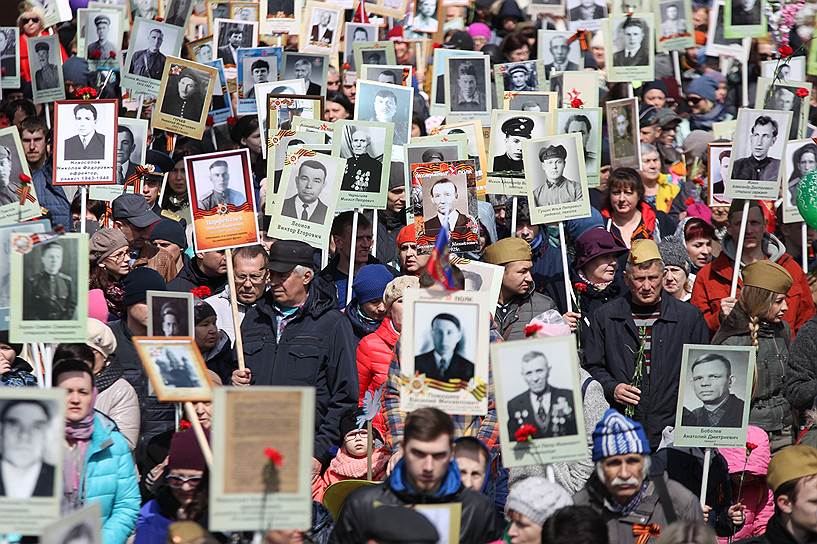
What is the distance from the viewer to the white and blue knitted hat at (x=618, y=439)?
6117 mm

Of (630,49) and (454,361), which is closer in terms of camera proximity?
(454,361)

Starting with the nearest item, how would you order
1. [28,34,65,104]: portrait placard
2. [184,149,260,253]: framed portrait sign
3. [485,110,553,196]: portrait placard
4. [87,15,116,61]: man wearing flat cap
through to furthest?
[184,149,260,253]: framed portrait sign, [485,110,553,196]: portrait placard, [28,34,65,104]: portrait placard, [87,15,116,61]: man wearing flat cap

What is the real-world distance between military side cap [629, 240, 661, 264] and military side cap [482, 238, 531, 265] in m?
0.66

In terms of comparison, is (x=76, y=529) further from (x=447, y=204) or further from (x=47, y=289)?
(x=447, y=204)

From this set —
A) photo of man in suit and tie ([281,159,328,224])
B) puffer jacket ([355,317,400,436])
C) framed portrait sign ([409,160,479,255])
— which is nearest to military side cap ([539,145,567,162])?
framed portrait sign ([409,160,479,255])

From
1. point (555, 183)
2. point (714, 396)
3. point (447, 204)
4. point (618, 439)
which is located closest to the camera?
point (618, 439)

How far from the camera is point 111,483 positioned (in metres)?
6.24

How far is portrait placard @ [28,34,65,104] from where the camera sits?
12.6m

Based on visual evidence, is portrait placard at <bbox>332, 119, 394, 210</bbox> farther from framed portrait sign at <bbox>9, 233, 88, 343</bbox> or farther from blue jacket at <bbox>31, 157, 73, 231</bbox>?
framed portrait sign at <bbox>9, 233, 88, 343</bbox>

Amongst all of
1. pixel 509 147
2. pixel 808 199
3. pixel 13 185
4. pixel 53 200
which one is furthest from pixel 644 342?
pixel 53 200

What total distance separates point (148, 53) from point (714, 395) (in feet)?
22.5

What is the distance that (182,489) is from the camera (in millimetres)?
5988

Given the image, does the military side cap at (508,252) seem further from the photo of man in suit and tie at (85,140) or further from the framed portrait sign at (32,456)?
the framed portrait sign at (32,456)

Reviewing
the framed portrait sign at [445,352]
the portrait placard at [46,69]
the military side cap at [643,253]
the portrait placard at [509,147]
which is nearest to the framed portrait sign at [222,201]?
the framed portrait sign at [445,352]
